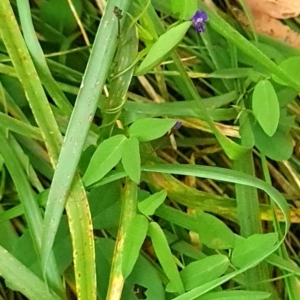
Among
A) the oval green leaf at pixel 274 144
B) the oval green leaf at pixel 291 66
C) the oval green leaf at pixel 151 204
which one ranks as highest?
the oval green leaf at pixel 291 66

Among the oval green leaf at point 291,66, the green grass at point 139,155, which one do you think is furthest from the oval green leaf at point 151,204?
the oval green leaf at point 291,66

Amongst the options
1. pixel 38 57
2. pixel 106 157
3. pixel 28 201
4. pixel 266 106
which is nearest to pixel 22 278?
pixel 28 201

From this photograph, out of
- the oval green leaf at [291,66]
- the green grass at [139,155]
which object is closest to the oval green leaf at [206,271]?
the green grass at [139,155]

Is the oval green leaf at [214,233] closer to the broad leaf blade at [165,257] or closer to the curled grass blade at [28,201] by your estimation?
the broad leaf blade at [165,257]

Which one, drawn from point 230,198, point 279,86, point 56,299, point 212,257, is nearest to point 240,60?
point 279,86

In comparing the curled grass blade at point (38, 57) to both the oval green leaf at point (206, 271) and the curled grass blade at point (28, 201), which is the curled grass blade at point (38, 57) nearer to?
the curled grass blade at point (28, 201)

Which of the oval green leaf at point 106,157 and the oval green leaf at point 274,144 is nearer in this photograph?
the oval green leaf at point 106,157

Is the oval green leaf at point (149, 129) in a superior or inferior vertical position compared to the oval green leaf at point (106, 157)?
superior
